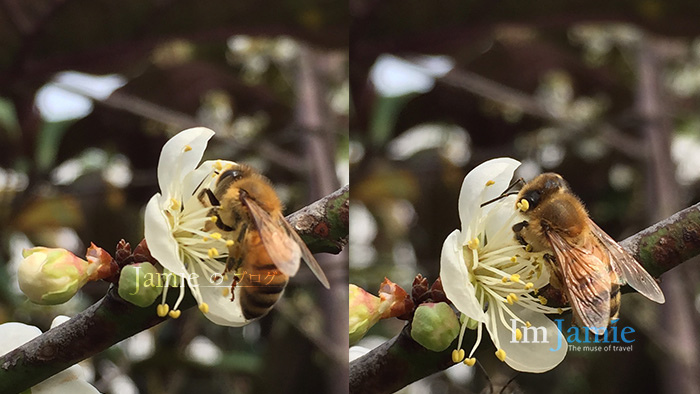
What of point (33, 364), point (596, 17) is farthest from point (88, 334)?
point (596, 17)

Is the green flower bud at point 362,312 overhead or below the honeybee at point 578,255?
below

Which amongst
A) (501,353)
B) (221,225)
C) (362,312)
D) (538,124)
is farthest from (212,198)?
(538,124)

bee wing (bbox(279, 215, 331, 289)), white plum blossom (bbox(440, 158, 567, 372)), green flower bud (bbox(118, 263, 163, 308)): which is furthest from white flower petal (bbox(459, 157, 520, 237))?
green flower bud (bbox(118, 263, 163, 308))

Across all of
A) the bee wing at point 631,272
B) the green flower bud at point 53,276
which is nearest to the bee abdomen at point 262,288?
the green flower bud at point 53,276

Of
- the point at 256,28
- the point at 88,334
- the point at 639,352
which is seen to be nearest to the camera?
the point at 88,334

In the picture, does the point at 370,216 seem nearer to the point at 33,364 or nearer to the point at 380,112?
the point at 380,112

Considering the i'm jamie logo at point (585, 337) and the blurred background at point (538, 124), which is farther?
the blurred background at point (538, 124)

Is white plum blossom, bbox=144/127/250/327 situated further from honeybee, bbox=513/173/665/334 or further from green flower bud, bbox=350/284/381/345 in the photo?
honeybee, bbox=513/173/665/334

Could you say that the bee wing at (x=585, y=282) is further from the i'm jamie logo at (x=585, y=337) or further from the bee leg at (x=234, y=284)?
the bee leg at (x=234, y=284)
